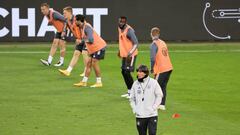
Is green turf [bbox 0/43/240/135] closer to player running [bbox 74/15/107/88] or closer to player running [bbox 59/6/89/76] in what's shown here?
player running [bbox 59/6/89/76]

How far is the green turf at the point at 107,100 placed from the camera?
628 inches

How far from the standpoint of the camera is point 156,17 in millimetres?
33844

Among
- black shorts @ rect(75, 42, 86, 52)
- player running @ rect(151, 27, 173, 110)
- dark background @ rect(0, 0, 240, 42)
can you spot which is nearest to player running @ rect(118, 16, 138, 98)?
player running @ rect(151, 27, 173, 110)

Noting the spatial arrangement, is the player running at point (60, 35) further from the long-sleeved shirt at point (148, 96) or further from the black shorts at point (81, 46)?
the long-sleeved shirt at point (148, 96)

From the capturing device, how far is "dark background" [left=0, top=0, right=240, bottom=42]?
33.4m

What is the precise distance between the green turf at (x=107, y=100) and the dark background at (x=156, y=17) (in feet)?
14.1

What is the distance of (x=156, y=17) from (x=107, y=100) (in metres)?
14.9

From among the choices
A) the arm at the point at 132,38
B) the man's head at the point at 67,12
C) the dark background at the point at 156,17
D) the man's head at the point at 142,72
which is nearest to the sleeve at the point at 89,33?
the arm at the point at 132,38

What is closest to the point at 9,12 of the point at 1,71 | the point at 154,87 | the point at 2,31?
the point at 2,31

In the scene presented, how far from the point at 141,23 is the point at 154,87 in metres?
21.0

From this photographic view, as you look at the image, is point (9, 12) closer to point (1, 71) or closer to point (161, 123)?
point (1, 71)

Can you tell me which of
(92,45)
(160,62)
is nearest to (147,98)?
(160,62)

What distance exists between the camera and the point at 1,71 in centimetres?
2494

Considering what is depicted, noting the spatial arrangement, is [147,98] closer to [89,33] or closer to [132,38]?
[132,38]
